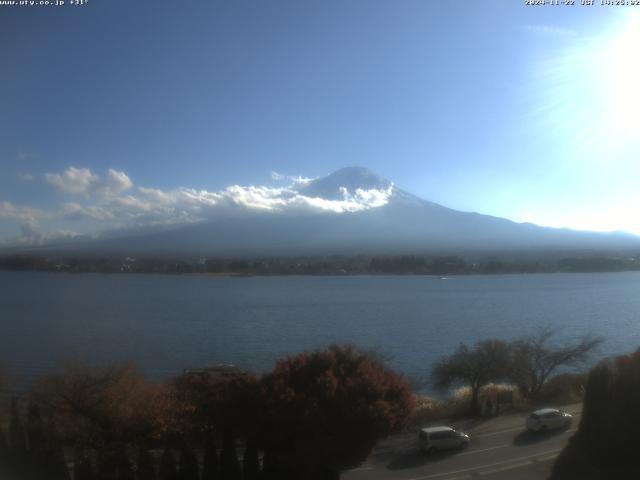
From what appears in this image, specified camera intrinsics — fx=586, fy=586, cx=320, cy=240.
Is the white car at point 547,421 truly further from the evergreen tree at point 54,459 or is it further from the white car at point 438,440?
the evergreen tree at point 54,459

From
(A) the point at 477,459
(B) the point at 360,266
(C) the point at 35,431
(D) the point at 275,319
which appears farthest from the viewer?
(B) the point at 360,266

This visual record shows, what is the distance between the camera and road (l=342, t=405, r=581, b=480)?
526 centimetres

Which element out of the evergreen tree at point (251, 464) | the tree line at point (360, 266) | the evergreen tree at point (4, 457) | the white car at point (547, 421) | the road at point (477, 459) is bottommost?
the road at point (477, 459)

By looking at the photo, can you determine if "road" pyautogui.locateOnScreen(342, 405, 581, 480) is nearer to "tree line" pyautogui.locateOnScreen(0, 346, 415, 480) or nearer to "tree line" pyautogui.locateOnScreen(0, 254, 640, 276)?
"tree line" pyautogui.locateOnScreen(0, 346, 415, 480)

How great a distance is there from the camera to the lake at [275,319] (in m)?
12.8

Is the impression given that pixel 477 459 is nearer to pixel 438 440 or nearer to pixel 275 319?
pixel 438 440

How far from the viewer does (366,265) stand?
124ft

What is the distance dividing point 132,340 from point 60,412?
31.9 feet

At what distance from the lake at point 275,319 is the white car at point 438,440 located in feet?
15.0

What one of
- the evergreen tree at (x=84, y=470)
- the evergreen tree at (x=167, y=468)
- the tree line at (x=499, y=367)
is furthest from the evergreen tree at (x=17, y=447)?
the tree line at (x=499, y=367)

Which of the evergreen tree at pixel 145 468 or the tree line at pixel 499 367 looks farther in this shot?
the tree line at pixel 499 367

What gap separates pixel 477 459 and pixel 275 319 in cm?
1324

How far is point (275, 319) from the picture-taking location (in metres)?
18.6

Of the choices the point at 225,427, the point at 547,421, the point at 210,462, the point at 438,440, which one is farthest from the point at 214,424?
the point at 547,421
